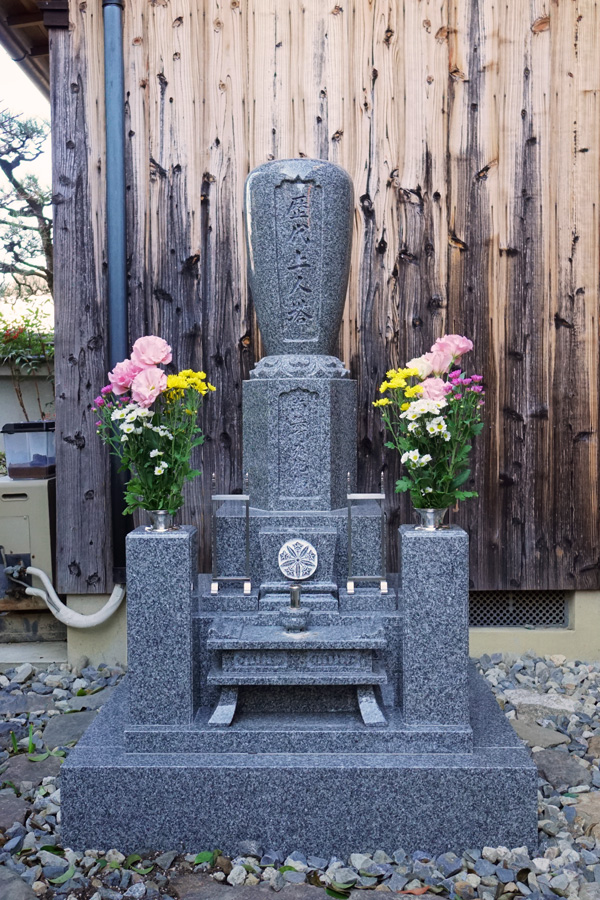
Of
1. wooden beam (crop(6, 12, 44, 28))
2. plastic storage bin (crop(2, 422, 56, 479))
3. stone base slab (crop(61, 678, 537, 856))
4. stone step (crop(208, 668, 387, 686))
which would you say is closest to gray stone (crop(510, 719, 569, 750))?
stone base slab (crop(61, 678, 537, 856))

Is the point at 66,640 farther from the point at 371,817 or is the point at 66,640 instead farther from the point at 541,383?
the point at 541,383

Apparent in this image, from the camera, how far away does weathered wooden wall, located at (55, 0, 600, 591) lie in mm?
3639

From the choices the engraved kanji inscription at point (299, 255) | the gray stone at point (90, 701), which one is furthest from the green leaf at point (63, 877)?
the engraved kanji inscription at point (299, 255)

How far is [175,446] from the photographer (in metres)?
2.50

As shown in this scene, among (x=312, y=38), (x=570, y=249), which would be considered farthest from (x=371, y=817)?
(x=312, y=38)

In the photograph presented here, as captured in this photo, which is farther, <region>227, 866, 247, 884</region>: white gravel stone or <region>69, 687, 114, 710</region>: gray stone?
<region>69, 687, 114, 710</region>: gray stone

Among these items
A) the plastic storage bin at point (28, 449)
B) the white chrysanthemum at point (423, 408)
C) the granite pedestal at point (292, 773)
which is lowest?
the granite pedestal at point (292, 773)

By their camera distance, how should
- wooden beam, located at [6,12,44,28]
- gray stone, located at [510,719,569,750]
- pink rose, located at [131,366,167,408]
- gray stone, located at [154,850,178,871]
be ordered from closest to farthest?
1. gray stone, located at [154,850,178,871]
2. pink rose, located at [131,366,167,408]
3. gray stone, located at [510,719,569,750]
4. wooden beam, located at [6,12,44,28]

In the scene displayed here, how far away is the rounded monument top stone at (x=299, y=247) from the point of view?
2.69 metres

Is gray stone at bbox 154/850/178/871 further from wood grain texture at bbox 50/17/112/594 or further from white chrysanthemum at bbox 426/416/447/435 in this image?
wood grain texture at bbox 50/17/112/594

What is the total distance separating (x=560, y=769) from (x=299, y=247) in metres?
2.20

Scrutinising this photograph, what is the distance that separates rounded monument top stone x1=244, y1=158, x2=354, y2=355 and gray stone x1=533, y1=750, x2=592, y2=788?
1.80 metres

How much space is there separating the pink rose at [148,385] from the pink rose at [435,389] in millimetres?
885

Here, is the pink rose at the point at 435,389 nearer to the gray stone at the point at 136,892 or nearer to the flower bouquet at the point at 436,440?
the flower bouquet at the point at 436,440
